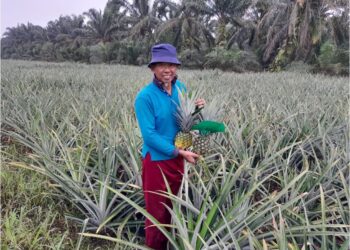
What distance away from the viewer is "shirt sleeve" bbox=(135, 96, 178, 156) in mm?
1861

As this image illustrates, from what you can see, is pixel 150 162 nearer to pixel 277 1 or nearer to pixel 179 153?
pixel 179 153

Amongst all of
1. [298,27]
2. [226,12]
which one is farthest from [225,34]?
[298,27]

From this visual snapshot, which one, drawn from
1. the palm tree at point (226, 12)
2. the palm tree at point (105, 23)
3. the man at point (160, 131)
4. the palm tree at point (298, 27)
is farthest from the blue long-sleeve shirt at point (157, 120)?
the palm tree at point (105, 23)

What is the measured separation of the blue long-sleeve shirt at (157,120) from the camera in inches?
73.7

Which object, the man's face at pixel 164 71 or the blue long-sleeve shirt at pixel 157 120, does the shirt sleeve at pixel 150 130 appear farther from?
the man's face at pixel 164 71

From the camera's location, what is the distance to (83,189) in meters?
2.28

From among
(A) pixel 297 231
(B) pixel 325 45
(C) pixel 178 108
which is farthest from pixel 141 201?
(B) pixel 325 45

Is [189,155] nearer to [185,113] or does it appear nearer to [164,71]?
[185,113]

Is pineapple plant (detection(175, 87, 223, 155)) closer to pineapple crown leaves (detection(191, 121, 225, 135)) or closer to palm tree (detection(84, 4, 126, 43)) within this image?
pineapple crown leaves (detection(191, 121, 225, 135))

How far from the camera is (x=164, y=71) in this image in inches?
74.7

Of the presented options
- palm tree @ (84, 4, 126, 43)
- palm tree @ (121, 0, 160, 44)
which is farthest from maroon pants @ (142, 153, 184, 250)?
palm tree @ (84, 4, 126, 43)

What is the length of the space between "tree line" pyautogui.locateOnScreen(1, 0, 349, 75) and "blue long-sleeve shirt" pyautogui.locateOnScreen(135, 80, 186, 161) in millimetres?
14131

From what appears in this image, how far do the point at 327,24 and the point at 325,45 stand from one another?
1.43 m

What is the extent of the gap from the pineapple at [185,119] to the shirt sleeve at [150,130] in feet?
0.28
